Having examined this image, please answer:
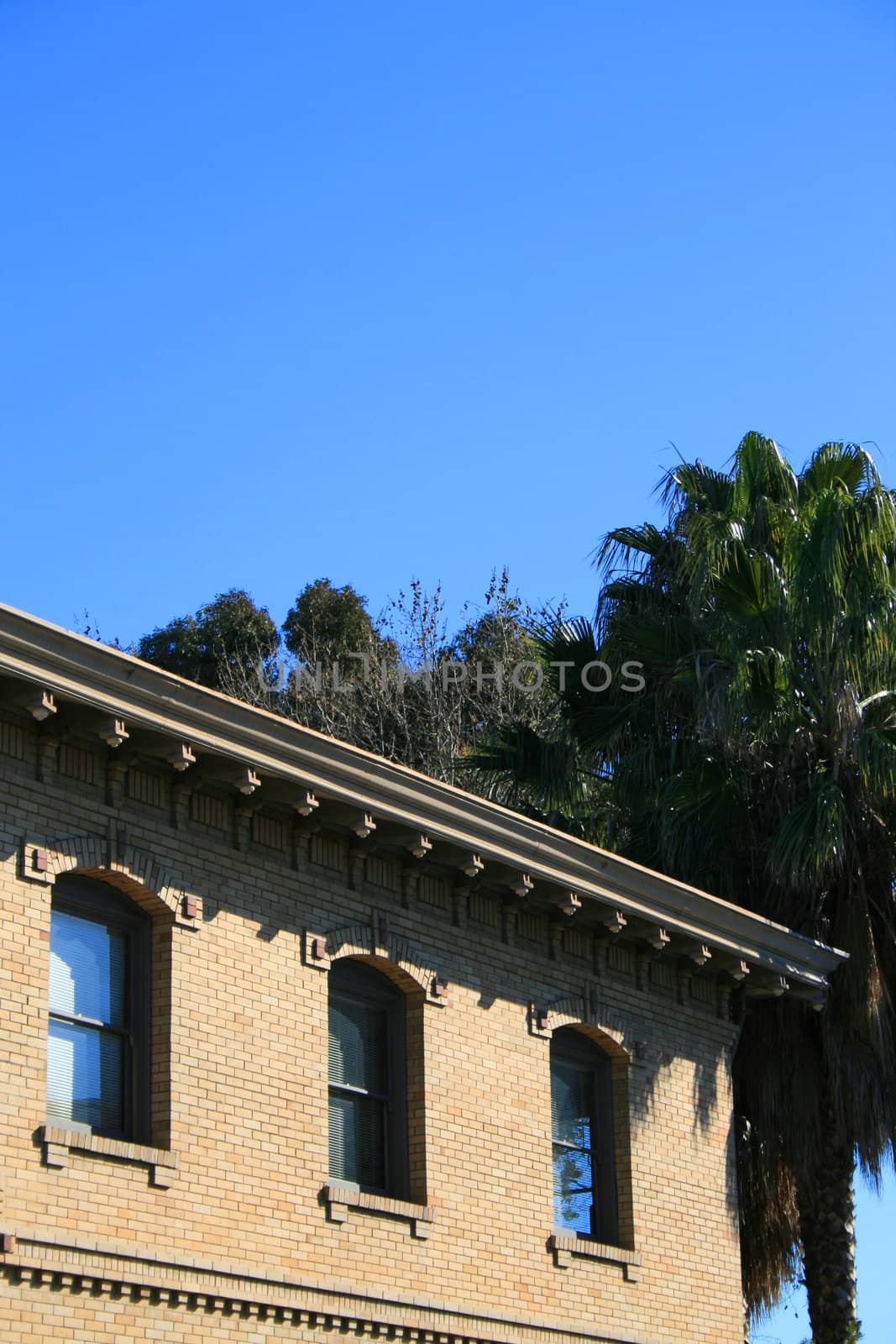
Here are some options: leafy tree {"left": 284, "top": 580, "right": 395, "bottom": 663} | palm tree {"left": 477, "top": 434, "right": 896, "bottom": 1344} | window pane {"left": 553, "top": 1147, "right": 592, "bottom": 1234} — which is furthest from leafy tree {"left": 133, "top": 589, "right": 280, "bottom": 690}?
window pane {"left": 553, "top": 1147, "right": 592, "bottom": 1234}

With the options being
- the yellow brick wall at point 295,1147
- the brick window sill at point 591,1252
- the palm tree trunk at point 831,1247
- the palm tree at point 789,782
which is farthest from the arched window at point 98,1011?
the palm tree trunk at point 831,1247

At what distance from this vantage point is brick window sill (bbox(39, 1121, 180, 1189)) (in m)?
13.5

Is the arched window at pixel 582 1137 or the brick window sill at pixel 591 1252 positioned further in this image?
the arched window at pixel 582 1137

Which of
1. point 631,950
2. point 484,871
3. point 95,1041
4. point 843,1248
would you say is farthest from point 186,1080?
point 843,1248

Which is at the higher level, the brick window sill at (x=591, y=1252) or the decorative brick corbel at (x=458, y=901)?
the decorative brick corbel at (x=458, y=901)

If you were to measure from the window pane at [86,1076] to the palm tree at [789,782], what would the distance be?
9.70 metres

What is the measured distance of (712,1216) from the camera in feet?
66.7

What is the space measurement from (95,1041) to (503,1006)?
483cm

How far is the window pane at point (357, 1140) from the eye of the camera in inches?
646

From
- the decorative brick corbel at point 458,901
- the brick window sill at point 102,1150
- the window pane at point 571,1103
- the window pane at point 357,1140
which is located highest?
the decorative brick corbel at point 458,901

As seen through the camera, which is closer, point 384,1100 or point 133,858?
point 133,858

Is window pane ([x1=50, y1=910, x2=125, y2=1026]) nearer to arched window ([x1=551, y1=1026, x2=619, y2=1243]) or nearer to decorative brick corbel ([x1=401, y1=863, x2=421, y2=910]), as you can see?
decorative brick corbel ([x1=401, y1=863, x2=421, y2=910])

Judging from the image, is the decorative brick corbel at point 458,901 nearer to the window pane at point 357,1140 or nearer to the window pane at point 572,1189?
the window pane at point 357,1140

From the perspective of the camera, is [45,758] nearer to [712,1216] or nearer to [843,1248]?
[712,1216]
